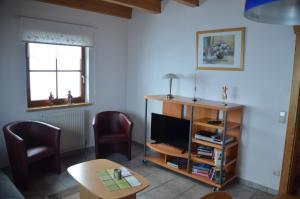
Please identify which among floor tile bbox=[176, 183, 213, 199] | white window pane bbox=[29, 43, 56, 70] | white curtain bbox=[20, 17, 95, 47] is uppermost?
white curtain bbox=[20, 17, 95, 47]

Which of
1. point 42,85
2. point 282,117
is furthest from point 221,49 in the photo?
point 42,85

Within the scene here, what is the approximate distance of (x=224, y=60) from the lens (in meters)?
3.28

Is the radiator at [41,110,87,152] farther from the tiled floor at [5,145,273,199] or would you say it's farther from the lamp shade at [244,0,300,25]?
the lamp shade at [244,0,300,25]

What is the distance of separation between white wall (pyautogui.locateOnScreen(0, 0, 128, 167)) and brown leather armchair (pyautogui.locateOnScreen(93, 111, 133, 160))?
373 mm

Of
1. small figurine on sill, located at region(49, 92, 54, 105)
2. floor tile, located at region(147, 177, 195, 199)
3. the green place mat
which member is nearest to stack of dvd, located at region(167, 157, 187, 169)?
floor tile, located at region(147, 177, 195, 199)

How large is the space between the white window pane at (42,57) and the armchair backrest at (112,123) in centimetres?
106

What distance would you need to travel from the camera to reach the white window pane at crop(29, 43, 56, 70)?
355 cm

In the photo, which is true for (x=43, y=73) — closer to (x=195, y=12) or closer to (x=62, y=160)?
(x=62, y=160)

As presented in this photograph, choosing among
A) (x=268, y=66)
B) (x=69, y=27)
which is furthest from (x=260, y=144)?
(x=69, y=27)

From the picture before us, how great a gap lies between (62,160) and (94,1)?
8.33 feet

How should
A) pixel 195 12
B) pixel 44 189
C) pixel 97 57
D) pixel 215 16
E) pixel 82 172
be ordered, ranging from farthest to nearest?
pixel 97 57 < pixel 195 12 < pixel 215 16 < pixel 44 189 < pixel 82 172

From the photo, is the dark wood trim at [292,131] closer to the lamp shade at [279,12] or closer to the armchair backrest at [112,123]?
the lamp shade at [279,12]

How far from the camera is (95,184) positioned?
7.43 feet

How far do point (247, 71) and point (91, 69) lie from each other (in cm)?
245
